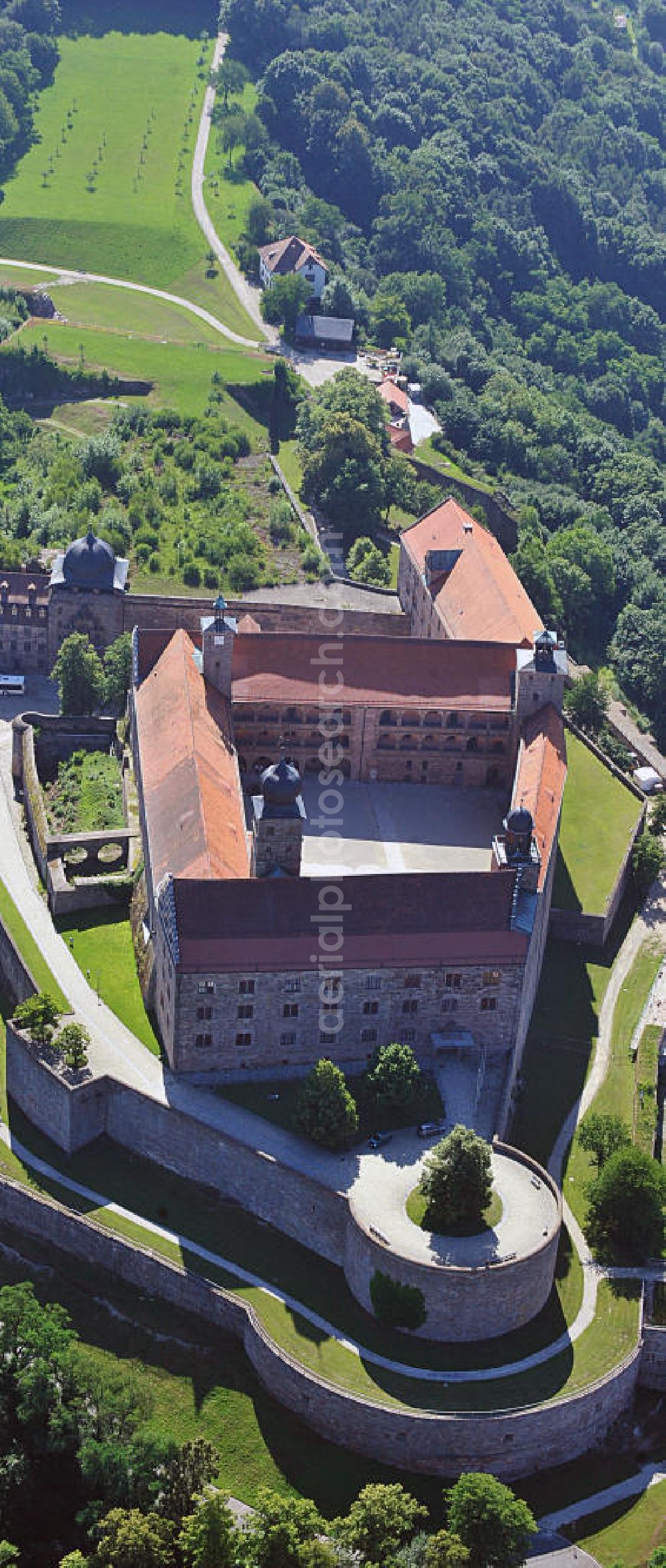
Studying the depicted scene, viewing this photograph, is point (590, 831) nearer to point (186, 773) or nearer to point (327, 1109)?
point (186, 773)

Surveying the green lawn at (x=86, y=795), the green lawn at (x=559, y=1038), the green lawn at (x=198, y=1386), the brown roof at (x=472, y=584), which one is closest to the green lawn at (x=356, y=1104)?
the green lawn at (x=559, y=1038)

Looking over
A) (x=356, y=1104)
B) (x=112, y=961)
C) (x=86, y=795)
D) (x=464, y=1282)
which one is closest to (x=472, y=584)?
(x=86, y=795)

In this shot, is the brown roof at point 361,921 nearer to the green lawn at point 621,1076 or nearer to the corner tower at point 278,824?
the corner tower at point 278,824

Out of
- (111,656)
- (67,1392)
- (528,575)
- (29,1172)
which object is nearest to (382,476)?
(528,575)

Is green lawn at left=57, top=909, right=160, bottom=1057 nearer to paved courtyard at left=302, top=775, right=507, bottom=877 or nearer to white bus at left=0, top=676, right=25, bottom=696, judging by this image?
paved courtyard at left=302, top=775, right=507, bottom=877

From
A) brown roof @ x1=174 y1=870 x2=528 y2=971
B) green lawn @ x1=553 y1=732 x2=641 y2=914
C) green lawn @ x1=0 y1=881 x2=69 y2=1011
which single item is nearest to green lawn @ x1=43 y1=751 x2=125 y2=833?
green lawn @ x1=0 y1=881 x2=69 y2=1011
